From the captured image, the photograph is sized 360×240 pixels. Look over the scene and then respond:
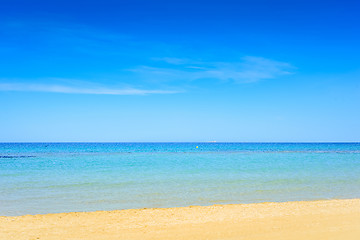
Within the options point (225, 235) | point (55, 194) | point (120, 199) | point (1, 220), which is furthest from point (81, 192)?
point (225, 235)

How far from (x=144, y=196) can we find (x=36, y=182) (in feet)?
23.0

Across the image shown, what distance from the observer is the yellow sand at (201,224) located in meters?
7.39

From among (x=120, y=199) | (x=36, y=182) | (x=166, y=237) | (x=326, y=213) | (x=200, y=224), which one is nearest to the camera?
(x=166, y=237)

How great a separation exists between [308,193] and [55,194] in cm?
1052

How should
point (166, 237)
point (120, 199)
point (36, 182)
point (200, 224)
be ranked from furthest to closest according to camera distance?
point (36, 182) < point (120, 199) < point (200, 224) < point (166, 237)

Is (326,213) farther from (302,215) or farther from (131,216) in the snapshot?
(131,216)

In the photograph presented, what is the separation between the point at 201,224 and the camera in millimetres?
8430

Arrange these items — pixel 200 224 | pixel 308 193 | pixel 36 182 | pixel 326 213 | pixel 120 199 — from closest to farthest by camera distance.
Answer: pixel 200 224 < pixel 326 213 < pixel 120 199 < pixel 308 193 < pixel 36 182

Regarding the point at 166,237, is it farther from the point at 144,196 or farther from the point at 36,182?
the point at 36,182

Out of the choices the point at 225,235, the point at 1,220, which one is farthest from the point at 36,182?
the point at 225,235

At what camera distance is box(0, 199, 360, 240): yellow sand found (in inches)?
291

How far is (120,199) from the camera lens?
12742 millimetres

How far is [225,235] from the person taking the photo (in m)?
7.34

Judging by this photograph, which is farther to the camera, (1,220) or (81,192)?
(81,192)
